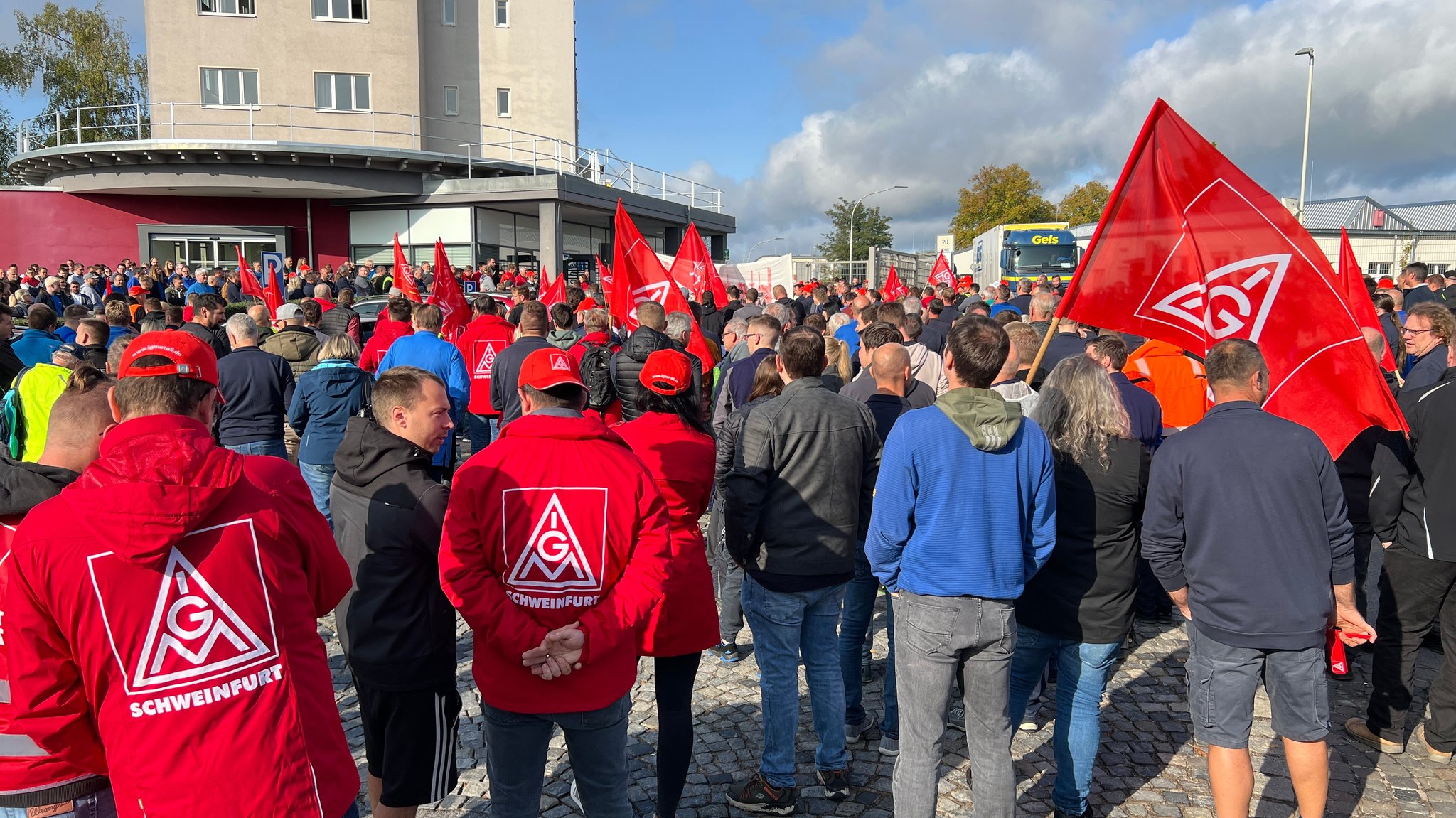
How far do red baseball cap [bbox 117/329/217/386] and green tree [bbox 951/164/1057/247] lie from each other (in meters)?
60.3

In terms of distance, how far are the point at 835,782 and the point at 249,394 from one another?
5444 mm

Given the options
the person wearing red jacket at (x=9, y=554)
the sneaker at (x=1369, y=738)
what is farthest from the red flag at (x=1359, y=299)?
the person wearing red jacket at (x=9, y=554)

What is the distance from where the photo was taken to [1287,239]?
166 inches

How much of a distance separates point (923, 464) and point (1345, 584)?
1.78 m

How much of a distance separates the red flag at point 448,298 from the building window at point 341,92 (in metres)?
21.9

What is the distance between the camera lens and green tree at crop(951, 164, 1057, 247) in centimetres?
5988

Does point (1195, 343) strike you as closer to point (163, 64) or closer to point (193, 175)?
point (193, 175)

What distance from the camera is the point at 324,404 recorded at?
686cm

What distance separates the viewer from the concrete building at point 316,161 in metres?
27.2

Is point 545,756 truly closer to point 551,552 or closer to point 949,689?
point 551,552

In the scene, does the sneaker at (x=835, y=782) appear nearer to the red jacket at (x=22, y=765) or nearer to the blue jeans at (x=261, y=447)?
the red jacket at (x=22, y=765)

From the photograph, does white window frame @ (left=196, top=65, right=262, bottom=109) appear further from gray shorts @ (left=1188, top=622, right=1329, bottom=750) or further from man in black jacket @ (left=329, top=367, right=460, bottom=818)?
gray shorts @ (left=1188, top=622, right=1329, bottom=750)

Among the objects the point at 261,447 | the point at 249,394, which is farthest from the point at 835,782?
the point at 249,394

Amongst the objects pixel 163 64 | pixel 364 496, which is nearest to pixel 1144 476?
pixel 364 496
